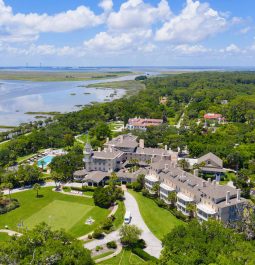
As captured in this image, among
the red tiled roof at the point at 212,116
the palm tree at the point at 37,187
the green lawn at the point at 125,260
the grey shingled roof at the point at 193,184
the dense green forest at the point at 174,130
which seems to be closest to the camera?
the green lawn at the point at 125,260

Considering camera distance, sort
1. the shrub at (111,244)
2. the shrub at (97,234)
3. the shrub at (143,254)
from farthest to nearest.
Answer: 1. the shrub at (97,234)
2. the shrub at (111,244)
3. the shrub at (143,254)

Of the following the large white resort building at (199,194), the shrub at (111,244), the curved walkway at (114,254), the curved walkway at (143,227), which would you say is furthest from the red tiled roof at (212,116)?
the shrub at (111,244)

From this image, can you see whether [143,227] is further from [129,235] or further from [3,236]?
[3,236]

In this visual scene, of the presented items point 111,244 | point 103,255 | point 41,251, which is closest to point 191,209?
point 111,244

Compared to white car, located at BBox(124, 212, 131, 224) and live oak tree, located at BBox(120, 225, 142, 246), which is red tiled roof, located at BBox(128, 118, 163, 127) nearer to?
white car, located at BBox(124, 212, 131, 224)

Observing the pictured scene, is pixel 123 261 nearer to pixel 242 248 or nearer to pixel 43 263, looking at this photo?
pixel 43 263

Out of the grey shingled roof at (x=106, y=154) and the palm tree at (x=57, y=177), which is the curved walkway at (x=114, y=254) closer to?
the palm tree at (x=57, y=177)

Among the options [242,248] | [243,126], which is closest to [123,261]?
[242,248]

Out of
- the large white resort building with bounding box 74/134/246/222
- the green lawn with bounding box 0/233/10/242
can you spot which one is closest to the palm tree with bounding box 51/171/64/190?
the large white resort building with bounding box 74/134/246/222
